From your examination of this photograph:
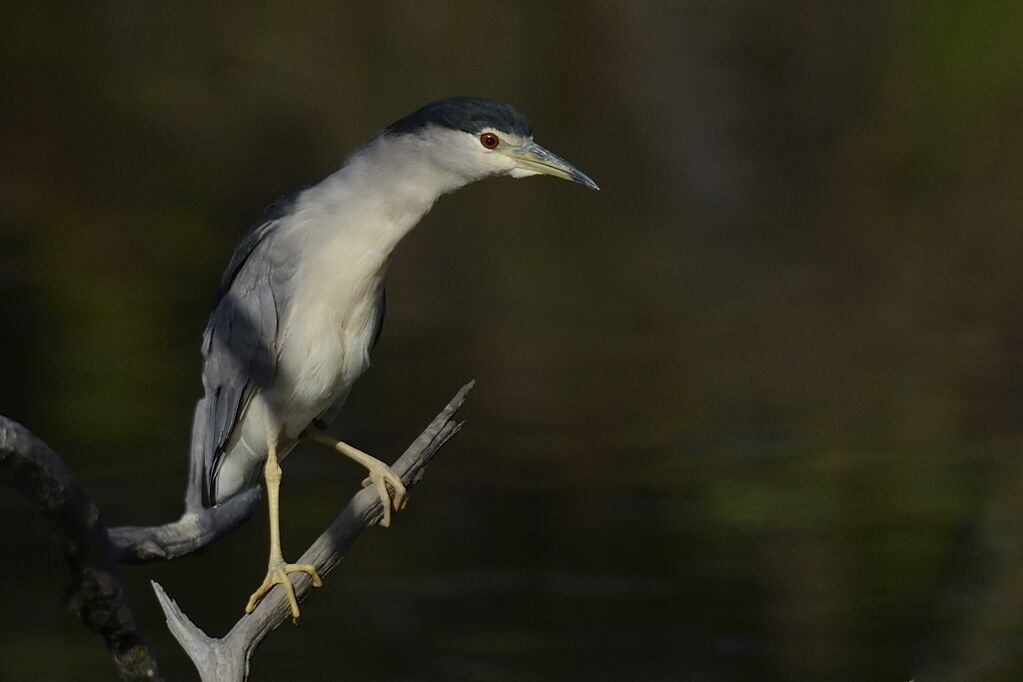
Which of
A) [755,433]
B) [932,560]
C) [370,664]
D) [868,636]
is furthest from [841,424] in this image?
[370,664]

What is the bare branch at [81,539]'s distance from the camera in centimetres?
291

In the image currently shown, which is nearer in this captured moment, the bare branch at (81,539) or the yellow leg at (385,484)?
the bare branch at (81,539)

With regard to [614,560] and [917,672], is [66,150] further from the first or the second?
[917,672]

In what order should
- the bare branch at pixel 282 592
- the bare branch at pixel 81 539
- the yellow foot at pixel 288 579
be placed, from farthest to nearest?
the yellow foot at pixel 288 579
the bare branch at pixel 282 592
the bare branch at pixel 81 539

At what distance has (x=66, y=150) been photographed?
13414 millimetres

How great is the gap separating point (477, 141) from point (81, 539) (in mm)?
1339

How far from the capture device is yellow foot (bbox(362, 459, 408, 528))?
3.84 m

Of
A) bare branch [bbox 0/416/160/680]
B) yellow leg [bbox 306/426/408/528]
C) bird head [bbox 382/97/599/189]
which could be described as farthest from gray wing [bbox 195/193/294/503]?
bare branch [bbox 0/416/160/680]

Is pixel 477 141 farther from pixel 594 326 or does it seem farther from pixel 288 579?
pixel 594 326

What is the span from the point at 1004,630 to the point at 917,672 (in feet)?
1.70

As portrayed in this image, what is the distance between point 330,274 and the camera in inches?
155

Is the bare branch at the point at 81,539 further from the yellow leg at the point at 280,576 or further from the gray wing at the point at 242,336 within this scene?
the gray wing at the point at 242,336

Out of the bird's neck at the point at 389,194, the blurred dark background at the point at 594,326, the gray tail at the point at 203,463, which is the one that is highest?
the bird's neck at the point at 389,194

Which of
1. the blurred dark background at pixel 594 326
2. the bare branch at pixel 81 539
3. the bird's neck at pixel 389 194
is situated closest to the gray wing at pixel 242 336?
the bird's neck at pixel 389 194
